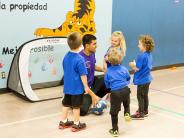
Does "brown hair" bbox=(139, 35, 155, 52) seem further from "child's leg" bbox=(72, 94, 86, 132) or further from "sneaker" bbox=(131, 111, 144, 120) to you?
"child's leg" bbox=(72, 94, 86, 132)

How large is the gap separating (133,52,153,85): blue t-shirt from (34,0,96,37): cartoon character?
6.63 feet

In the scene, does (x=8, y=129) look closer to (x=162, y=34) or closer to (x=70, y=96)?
(x=70, y=96)

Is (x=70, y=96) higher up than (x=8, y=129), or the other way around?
(x=70, y=96)

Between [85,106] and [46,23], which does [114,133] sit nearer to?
[85,106]

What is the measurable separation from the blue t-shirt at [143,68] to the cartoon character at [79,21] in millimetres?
2020

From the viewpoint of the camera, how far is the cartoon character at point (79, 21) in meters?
5.74

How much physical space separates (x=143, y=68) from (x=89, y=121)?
924mm

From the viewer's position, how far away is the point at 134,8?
6.92 meters

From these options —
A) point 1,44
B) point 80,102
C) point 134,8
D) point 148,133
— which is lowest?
point 148,133

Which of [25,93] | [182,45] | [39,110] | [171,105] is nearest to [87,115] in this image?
[39,110]

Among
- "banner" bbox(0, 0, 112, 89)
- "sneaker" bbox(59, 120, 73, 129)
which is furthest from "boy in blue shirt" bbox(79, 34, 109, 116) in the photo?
"banner" bbox(0, 0, 112, 89)

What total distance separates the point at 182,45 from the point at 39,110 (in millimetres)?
5031

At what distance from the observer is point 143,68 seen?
4.13 m

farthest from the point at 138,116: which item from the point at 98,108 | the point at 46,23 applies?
the point at 46,23
